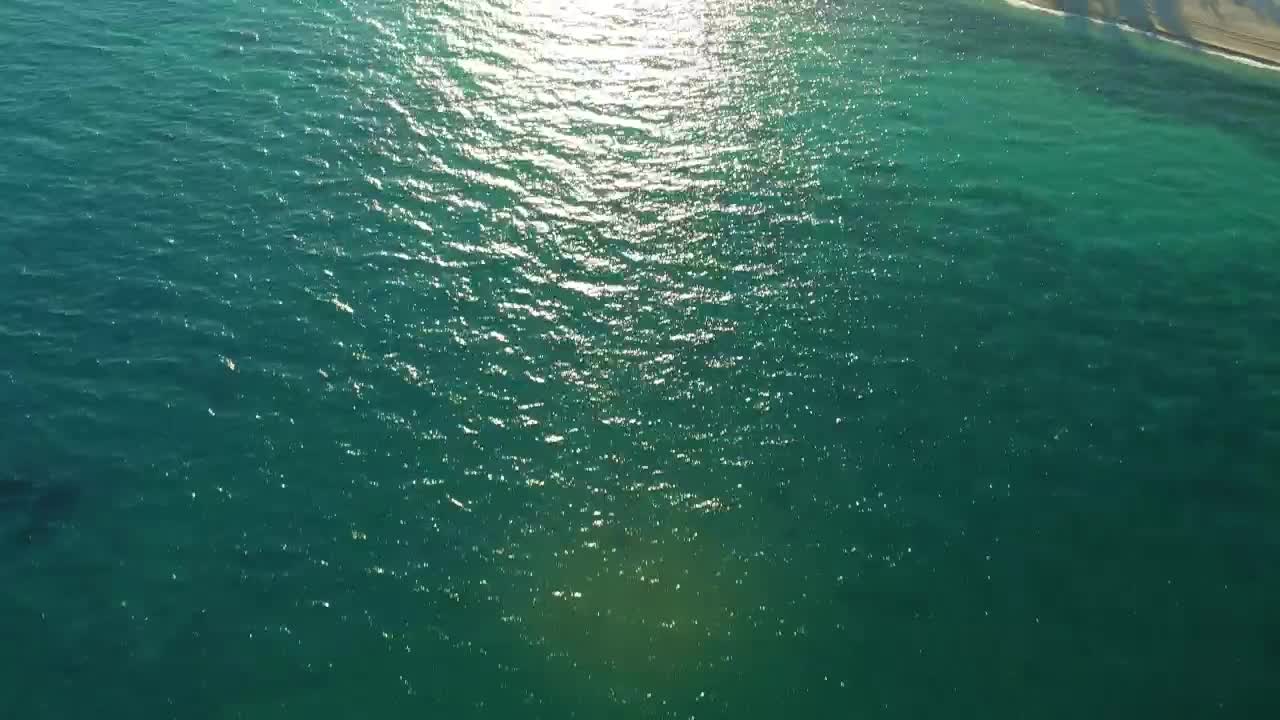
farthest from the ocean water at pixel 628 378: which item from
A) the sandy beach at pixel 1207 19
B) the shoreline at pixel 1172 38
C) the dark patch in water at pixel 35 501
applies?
the sandy beach at pixel 1207 19

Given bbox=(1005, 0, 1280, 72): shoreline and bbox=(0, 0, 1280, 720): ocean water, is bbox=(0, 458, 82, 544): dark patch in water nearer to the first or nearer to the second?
bbox=(0, 0, 1280, 720): ocean water

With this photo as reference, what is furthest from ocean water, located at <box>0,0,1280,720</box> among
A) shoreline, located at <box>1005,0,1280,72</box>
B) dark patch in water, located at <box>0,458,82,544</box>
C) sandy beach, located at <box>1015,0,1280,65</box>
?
sandy beach, located at <box>1015,0,1280,65</box>

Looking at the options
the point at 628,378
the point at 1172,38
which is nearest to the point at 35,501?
the point at 628,378

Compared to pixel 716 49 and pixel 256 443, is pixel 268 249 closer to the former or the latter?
pixel 256 443

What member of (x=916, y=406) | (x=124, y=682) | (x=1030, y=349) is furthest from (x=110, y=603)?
(x=1030, y=349)

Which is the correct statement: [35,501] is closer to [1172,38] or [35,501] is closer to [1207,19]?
[1172,38]
